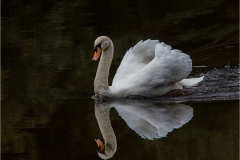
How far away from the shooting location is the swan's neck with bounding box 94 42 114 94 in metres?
10.2

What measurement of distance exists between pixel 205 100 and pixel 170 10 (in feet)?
21.3

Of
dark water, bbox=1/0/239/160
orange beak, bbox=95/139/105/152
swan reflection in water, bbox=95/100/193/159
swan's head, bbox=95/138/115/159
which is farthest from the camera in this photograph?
swan reflection in water, bbox=95/100/193/159

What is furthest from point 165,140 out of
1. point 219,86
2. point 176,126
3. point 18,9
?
point 18,9

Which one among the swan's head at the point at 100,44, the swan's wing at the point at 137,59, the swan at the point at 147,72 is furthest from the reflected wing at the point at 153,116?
the swan's head at the point at 100,44

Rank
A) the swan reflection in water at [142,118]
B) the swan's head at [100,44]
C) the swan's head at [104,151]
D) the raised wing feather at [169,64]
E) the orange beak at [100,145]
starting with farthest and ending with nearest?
the swan's head at [100,44], the raised wing feather at [169,64], the swan reflection in water at [142,118], the orange beak at [100,145], the swan's head at [104,151]

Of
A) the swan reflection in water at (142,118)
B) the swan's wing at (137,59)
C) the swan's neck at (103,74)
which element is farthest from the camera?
the swan's wing at (137,59)

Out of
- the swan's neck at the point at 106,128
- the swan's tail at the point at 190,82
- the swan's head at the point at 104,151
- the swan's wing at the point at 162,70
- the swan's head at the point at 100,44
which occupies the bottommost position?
the swan's head at the point at 104,151

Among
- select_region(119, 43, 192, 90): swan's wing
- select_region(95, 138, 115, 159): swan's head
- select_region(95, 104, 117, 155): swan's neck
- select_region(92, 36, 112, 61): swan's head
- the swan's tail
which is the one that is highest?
select_region(92, 36, 112, 61): swan's head

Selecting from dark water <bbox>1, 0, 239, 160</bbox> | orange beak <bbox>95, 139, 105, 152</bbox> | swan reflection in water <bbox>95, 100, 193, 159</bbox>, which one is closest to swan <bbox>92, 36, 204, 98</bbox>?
swan reflection in water <bbox>95, 100, 193, 159</bbox>

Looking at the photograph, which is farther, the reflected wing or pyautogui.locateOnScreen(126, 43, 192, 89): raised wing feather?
pyautogui.locateOnScreen(126, 43, 192, 89): raised wing feather

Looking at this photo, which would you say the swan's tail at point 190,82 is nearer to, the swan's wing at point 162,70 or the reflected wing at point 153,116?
the swan's wing at point 162,70

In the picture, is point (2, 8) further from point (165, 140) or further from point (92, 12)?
point (165, 140)

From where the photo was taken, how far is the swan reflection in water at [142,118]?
8.40 m

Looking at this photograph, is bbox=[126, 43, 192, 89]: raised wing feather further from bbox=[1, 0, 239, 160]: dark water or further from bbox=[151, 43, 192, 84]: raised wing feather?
bbox=[1, 0, 239, 160]: dark water
